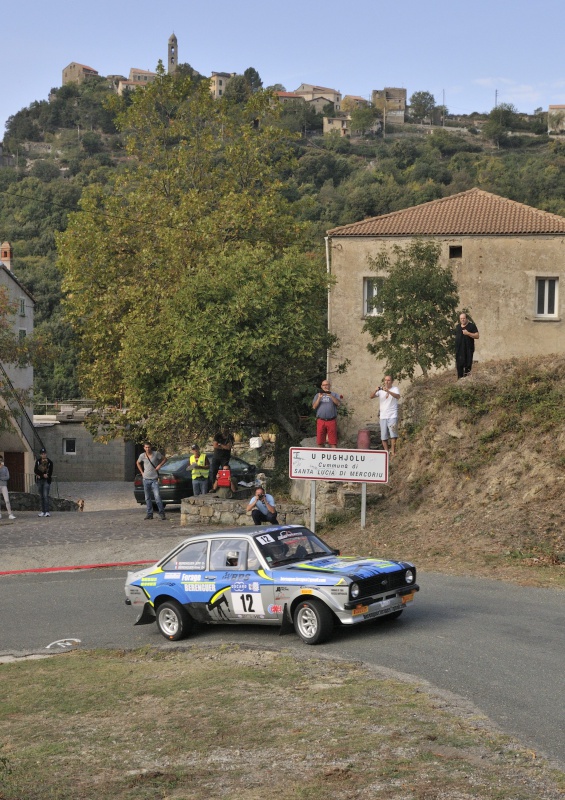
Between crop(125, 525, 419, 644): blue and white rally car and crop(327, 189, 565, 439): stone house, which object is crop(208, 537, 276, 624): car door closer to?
crop(125, 525, 419, 644): blue and white rally car

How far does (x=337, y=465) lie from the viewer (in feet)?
62.5

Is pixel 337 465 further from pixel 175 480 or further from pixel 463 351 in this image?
pixel 175 480

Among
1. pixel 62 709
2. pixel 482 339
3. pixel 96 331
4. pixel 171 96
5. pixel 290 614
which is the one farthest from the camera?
pixel 171 96

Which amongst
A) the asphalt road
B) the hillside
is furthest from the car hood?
the hillside

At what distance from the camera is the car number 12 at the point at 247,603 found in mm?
12594

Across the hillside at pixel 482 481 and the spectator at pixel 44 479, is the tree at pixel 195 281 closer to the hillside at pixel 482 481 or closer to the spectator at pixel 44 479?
the spectator at pixel 44 479

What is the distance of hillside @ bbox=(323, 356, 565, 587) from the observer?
1692 centimetres

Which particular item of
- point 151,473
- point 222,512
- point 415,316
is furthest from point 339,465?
point 415,316

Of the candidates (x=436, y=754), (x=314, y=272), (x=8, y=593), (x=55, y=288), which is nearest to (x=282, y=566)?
(x=436, y=754)

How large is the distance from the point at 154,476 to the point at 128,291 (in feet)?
43.3

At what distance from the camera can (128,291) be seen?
1409 inches

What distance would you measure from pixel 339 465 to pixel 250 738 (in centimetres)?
1077

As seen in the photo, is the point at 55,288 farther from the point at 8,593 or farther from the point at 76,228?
the point at 8,593

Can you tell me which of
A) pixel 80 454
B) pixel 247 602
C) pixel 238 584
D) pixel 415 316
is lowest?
pixel 247 602
